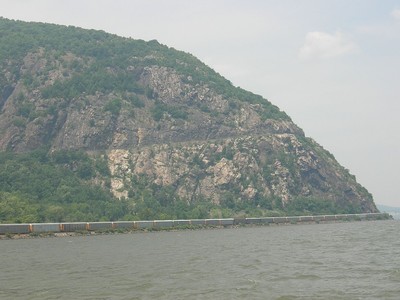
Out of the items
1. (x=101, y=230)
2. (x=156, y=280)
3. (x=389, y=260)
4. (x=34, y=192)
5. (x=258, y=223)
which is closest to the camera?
(x=156, y=280)

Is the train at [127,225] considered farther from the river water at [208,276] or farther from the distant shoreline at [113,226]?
the river water at [208,276]

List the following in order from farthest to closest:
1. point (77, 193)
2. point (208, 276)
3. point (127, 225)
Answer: point (77, 193), point (127, 225), point (208, 276)

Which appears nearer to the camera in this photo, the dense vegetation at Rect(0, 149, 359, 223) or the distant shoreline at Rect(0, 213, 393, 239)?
the distant shoreline at Rect(0, 213, 393, 239)

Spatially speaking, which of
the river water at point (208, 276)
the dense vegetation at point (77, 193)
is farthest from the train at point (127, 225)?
the river water at point (208, 276)

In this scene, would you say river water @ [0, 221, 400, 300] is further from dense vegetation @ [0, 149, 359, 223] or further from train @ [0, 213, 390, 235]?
dense vegetation @ [0, 149, 359, 223]

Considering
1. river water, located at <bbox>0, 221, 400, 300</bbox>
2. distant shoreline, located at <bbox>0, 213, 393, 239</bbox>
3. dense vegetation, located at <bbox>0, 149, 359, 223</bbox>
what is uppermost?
dense vegetation, located at <bbox>0, 149, 359, 223</bbox>

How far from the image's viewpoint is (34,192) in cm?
17162

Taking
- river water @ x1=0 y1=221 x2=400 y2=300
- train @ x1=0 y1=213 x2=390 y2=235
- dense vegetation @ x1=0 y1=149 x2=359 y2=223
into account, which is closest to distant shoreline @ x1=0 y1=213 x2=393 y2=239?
train @ x1=0 y1=213 x2=390 y2=235

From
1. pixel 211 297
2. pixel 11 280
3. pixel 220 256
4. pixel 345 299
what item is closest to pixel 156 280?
pixel 211 297

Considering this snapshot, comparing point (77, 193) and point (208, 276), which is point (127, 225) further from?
point (208, 276)

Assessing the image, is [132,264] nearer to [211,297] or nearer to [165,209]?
[211,297]

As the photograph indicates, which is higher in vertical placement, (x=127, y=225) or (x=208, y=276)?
(x=208, y=276)

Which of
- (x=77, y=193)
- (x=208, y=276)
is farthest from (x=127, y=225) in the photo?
(x=208, y=276)

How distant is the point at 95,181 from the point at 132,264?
146891 mm
